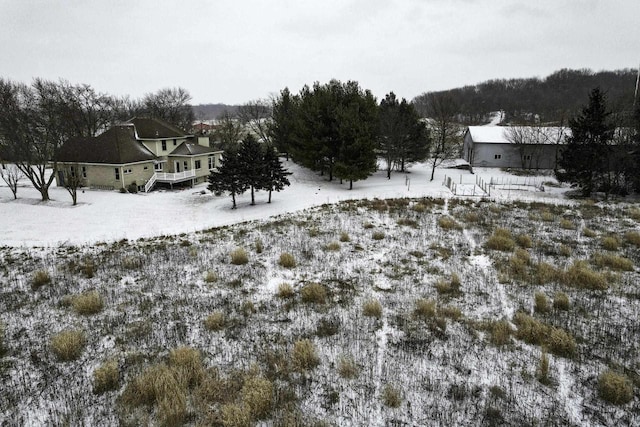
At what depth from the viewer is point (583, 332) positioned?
27.0ft

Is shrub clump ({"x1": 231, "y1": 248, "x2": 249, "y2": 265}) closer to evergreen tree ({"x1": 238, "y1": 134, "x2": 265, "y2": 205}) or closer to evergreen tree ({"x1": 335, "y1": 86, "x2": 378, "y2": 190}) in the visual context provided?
evergreen tree ({"x1": 238, "y1": 134, "x2": 265, "y2": 205})

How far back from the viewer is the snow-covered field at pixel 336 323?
611 centimetres

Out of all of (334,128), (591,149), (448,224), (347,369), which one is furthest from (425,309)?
(591,149)

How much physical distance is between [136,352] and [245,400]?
10.1ft

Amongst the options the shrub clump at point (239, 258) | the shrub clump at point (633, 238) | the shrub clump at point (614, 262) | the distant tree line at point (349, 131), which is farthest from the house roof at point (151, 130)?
the shrub clump at point (633, 238)

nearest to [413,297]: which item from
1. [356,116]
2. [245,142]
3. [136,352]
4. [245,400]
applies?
[245,400]

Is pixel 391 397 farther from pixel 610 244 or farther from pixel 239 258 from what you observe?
pixel 610 244

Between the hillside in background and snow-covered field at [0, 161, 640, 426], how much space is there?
86.5 m

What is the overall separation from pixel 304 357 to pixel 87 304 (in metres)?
6.27

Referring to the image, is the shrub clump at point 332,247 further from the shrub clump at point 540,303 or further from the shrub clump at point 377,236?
the shrub clump at point 540,303

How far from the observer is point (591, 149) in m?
28.2

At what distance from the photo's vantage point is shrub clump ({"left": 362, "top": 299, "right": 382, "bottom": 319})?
9159 millimetres

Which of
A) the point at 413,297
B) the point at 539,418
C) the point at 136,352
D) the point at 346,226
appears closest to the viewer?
the point at 539,418

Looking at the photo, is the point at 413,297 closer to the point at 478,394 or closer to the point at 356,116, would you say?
the point at 478,394
